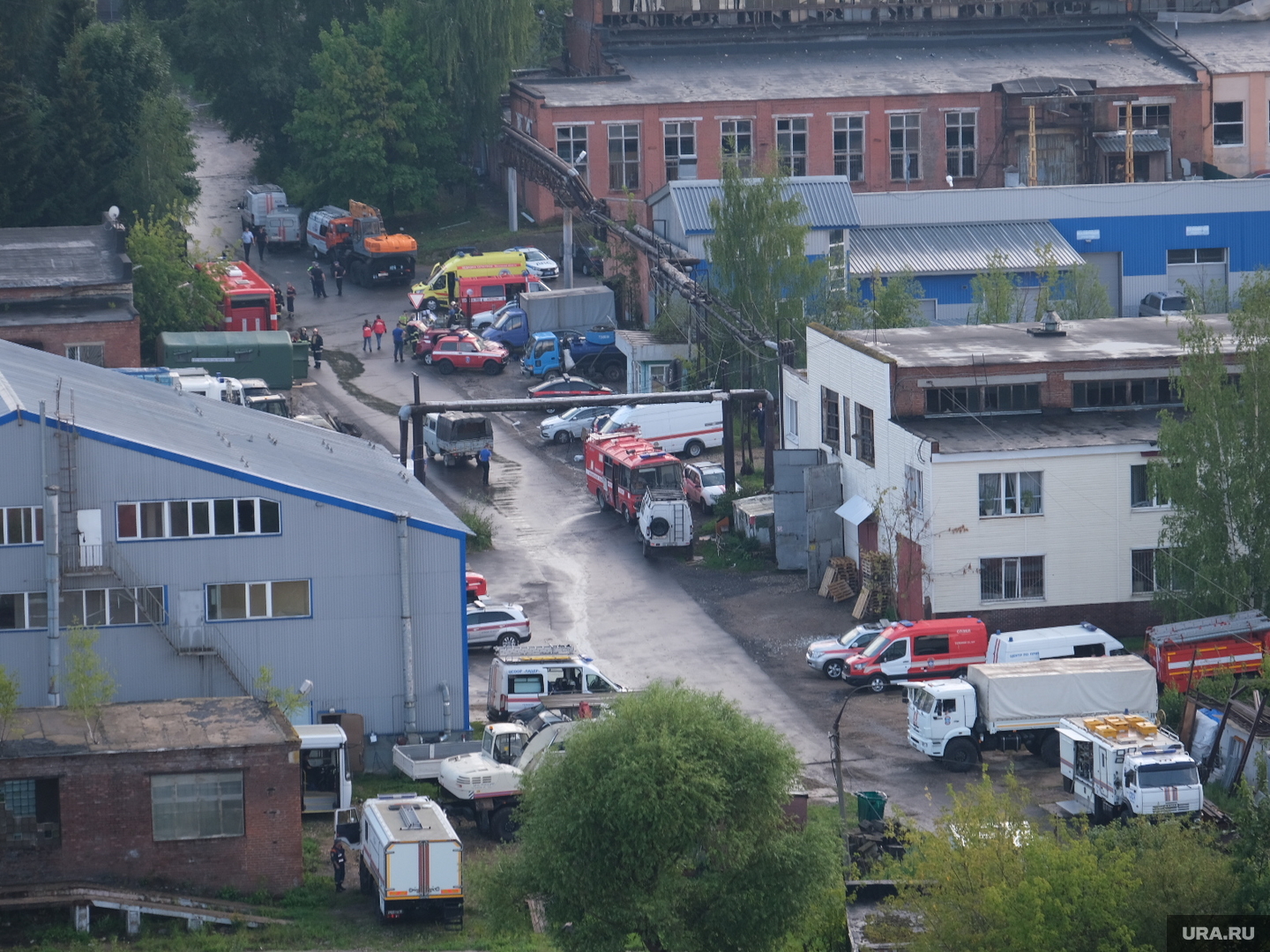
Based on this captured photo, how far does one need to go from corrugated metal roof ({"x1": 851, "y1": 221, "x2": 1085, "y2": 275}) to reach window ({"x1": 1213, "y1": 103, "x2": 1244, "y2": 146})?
16684mm

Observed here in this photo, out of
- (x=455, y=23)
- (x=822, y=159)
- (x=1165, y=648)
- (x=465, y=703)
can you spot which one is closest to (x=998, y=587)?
(x=1165, y=648)

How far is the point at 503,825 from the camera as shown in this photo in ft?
121

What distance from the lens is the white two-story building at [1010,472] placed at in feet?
156

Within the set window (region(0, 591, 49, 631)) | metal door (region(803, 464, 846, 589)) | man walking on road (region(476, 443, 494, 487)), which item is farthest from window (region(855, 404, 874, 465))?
window (region(0, 591, 49, 631))

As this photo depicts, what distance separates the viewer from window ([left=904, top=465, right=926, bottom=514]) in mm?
48169

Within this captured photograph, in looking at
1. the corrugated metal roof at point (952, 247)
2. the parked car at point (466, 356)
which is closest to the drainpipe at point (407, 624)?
the parked car at point (466, 356)

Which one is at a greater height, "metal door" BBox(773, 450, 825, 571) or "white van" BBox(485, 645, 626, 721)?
"metal door" BBox(773, 450, 825, 571)

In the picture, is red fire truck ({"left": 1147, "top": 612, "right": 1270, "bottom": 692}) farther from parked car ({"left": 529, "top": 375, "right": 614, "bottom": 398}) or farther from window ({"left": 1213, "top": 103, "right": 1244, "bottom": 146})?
window ({"left": 1213, "top": 103, "right": 1244, "bottom": 146})

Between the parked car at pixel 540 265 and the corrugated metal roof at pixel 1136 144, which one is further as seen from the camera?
the corrugated metal roof at pixel 1136 144

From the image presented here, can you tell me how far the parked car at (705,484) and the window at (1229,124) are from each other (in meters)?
41.3

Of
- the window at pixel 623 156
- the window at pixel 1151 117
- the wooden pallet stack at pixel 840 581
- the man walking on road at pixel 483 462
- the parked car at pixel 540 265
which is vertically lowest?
the wooden pallet stack at pixel 840 581

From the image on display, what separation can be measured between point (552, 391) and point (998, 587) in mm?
22732

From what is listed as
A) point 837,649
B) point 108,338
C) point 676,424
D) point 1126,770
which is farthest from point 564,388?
point 1126,770

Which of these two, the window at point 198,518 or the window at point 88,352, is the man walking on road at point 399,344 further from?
the window at point 198,518
